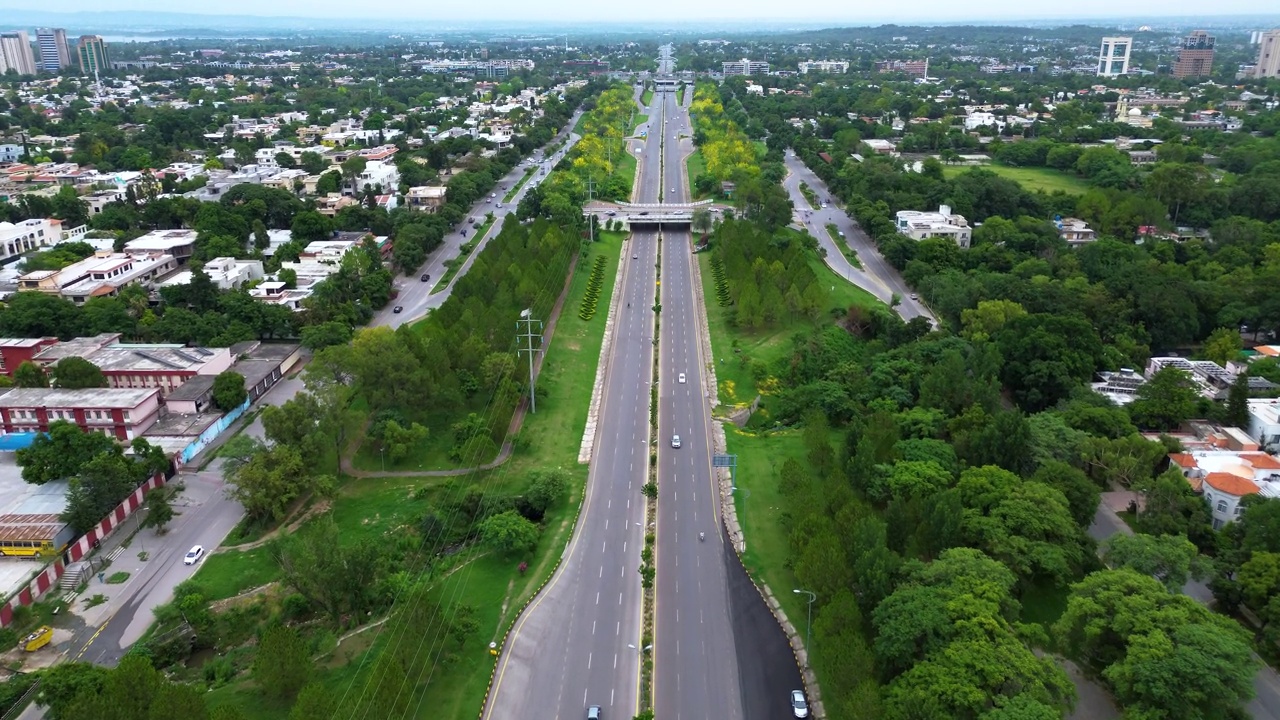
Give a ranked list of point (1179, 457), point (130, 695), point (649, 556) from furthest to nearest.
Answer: point (1179, 457) < point (649, 556) < point (130, 695)

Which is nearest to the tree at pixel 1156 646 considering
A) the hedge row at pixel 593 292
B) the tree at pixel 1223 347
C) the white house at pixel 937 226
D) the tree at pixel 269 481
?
the tree at pixel 269 481

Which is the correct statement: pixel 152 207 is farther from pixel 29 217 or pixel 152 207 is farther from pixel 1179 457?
pixel 1179 457

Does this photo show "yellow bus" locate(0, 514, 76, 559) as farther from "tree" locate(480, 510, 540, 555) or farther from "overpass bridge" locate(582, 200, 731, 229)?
"overpass bridge" locate(582, 200, 731, 229)

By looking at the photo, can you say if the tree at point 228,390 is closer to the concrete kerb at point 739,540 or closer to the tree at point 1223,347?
the concrete kerb at point 739,540

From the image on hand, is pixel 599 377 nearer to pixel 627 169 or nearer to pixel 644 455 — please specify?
pixel 644 455

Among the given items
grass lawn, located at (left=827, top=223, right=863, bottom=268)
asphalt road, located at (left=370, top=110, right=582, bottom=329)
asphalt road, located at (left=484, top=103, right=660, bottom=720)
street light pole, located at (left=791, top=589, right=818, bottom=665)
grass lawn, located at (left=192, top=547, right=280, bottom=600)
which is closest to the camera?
asphalt road, located at (left=484, top=103, right=660, bottom=720)

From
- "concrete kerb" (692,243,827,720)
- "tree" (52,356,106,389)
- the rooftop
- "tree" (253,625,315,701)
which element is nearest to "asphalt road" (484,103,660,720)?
"concrete kerb" (692,243,827,720)

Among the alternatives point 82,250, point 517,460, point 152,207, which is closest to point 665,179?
point 152,207
